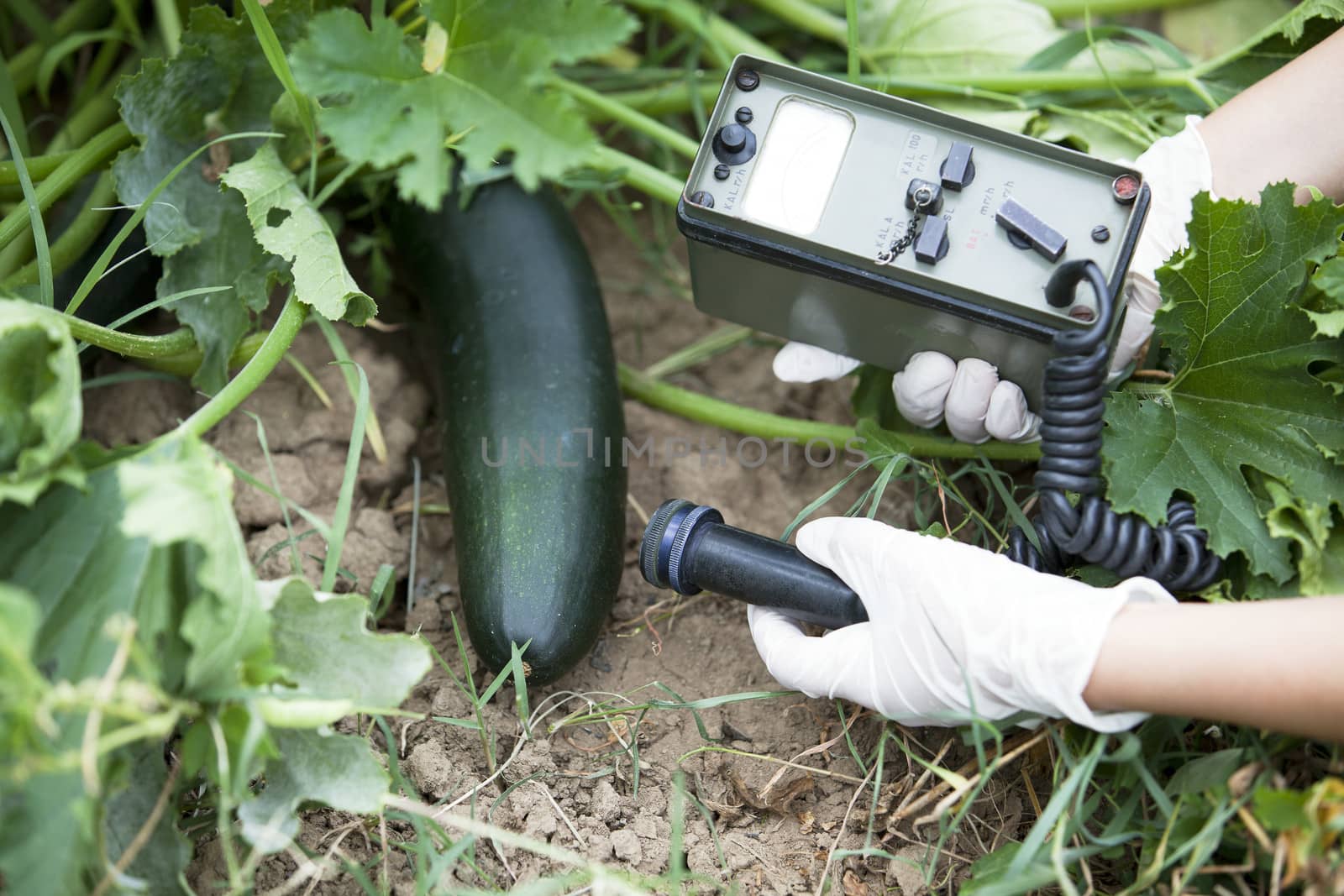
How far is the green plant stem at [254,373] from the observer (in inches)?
60.2

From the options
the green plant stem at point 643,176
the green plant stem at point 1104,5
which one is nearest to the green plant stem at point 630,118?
the green plant stem at point 643,176

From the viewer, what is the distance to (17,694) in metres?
1.10

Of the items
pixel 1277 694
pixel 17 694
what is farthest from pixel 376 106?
pixel 1277 694

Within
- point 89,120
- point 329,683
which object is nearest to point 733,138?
point 329,683

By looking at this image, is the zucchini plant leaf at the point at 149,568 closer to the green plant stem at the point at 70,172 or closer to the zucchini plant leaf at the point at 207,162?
the zucchini plant leaf at the point at 207,162

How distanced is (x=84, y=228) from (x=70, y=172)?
13 centimetres

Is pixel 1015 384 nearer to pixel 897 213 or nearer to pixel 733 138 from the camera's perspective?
pixel 897 213

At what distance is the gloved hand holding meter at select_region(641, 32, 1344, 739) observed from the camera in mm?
1490

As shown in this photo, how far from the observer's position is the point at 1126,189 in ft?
5.20

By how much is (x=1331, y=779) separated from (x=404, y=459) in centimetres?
165

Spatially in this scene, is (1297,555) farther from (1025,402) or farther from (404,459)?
(404,459)

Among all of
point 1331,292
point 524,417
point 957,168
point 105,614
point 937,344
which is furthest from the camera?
point 524,417

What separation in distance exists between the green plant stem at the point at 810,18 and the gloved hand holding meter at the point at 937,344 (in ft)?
2.61

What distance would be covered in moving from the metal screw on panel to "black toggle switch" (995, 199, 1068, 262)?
0.34ft
